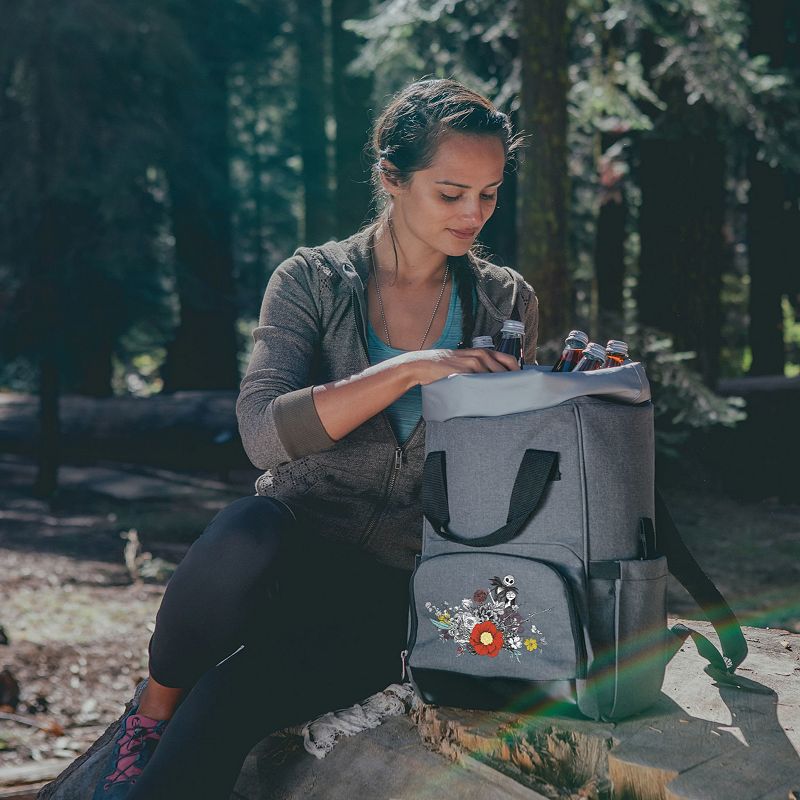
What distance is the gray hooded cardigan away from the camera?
254 centimetres

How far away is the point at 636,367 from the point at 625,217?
1117 cm

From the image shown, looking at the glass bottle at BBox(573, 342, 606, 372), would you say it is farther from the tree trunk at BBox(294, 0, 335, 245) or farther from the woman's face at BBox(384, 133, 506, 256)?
the tree trunk at BBox(294, 0, 335, 245)

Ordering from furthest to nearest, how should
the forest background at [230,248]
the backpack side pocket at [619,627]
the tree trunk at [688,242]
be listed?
the tree trunk at [688,242], the forest background at [230,248], the backpack side pocket at [619,627]

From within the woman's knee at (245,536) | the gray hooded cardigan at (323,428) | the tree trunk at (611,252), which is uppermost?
the tree trunk at (611,252)

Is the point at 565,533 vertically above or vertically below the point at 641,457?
below

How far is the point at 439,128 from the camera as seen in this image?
2.67 meters

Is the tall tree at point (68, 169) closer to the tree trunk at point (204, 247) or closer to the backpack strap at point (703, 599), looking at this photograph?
the tree trunk at point (204, 247)

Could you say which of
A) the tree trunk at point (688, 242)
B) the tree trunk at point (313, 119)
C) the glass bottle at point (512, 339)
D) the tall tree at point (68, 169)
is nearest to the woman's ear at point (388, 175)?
the glass bottle at point (512, 339)

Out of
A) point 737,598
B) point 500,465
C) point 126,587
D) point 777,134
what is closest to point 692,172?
point 777,134

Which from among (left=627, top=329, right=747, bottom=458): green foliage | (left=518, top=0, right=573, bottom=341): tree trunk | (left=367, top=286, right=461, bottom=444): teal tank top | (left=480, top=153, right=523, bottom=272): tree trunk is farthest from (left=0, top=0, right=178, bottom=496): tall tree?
(left=367, top=286, right=461, bottom=444): teal tank top

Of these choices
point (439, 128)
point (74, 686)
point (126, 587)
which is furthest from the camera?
point (126, 587)

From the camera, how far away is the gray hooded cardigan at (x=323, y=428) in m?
2.54

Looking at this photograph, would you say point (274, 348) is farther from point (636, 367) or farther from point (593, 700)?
point (593, 700)

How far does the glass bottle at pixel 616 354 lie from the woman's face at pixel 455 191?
56 centimetres
